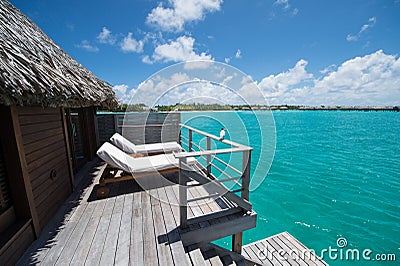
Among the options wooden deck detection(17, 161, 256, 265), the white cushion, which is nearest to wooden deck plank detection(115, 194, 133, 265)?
wooden deck detection(17, 161, 256, 265)

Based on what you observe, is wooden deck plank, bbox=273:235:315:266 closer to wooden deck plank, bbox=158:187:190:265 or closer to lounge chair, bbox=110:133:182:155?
wooden deck plank, bbox=158:187:190:265

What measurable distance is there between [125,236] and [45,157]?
141 cm

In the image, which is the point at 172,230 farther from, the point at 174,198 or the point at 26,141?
the point at 26,141

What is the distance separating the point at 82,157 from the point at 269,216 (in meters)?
5.42

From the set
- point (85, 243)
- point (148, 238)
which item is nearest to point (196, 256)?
point (148, 238)

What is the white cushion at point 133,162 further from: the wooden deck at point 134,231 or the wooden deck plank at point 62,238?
the wooden deck plank at point 62,238

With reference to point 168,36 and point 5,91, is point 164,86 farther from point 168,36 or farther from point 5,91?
point 168,36

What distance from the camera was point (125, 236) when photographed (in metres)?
1.78

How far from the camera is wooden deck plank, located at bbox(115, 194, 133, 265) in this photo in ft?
4.97

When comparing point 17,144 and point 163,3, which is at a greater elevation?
point 163,3

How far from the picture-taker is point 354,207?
523cm

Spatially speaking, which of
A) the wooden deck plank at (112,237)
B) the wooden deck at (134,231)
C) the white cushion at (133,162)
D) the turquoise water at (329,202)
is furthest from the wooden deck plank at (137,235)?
the turquoise water at (329,202)

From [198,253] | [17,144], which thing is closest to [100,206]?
[17,144]

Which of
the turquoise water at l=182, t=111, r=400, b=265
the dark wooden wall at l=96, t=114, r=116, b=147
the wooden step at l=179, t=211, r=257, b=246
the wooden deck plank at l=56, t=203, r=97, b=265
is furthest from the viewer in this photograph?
the dark wooden wall at l=96, t=114, r=116, b=147
